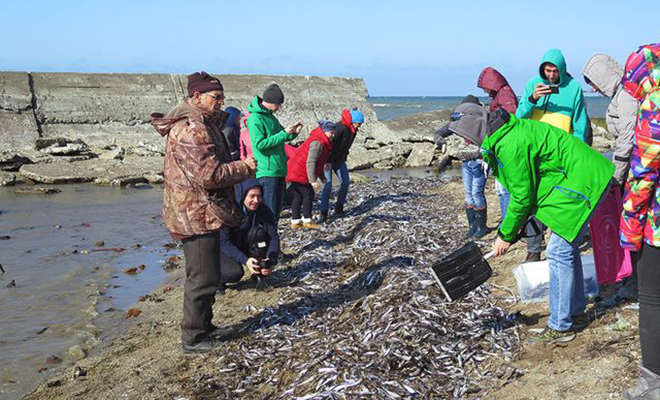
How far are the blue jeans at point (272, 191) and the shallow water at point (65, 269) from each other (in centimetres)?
180

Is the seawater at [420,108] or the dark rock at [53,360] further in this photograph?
the seawater at [420,108]

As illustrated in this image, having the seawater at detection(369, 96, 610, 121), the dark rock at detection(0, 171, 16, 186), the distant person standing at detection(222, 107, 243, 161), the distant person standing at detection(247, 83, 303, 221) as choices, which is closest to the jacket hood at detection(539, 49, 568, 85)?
the distant person standing at detection(247, 83, 303, 221)

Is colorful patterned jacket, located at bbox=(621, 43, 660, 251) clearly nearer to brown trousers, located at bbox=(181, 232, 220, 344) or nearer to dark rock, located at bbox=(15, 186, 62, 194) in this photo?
brown trousers, located at bbox=(181, 232, 220, 344)

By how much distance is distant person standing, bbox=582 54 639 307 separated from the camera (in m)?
5.75

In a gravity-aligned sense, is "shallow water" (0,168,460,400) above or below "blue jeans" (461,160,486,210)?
below

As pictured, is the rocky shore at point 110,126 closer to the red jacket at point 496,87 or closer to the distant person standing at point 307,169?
the distant person standing at point 307,169

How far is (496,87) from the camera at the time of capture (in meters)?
8.20

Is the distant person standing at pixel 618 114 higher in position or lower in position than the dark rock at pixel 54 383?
higher

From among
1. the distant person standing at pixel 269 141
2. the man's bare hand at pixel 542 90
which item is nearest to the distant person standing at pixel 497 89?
the man's bare hand at pixel 542 90

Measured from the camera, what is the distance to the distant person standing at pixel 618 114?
18.9 feet

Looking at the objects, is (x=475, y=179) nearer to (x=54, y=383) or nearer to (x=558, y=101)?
(x=558, y=101)

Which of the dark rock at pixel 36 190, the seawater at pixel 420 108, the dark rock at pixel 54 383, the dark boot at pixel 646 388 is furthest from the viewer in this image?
the seawater at pixel 420 108

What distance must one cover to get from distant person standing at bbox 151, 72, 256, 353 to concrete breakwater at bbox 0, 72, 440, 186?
1206cm

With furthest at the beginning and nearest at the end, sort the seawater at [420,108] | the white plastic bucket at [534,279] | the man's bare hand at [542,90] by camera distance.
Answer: the seawater at [420,108] < the man's bare hand at [542,90] < the white plastic bucket at [534,279]
